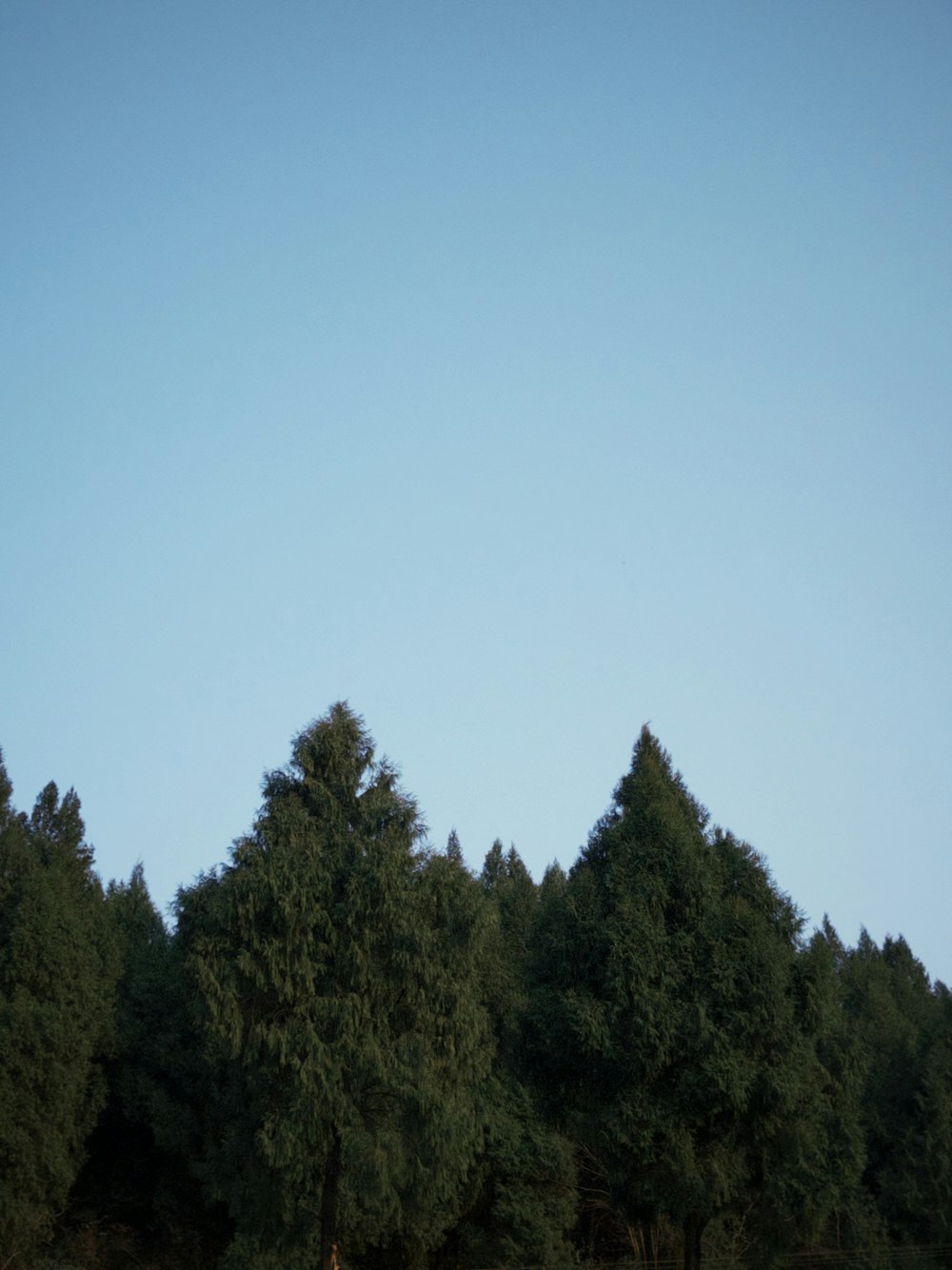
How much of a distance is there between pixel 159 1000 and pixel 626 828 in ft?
77.8

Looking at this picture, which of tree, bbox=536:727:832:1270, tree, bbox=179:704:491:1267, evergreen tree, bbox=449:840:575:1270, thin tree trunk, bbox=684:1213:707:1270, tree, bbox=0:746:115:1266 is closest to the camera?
tree, bbox=179:704:491:1267

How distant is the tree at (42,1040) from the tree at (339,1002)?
13162 mm

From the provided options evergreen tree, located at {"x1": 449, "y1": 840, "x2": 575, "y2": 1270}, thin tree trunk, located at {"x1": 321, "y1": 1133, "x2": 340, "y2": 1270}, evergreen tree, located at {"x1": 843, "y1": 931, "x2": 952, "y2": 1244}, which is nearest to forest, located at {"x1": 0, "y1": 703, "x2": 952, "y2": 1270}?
thin tree trunk, located at {"x1": 321, "y1": 1133, "x2": 340, "y2": 1270}

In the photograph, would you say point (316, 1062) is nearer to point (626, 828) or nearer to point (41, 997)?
point (626, 828)

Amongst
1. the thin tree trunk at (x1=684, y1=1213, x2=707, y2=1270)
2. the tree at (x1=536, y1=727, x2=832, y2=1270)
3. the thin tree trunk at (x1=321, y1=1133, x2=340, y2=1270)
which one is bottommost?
the thin tree trunk at (x1=684, y1=1213, x2=707, y2=1270)

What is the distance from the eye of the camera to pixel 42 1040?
41156mm

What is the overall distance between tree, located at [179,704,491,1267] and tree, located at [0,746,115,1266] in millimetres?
13162

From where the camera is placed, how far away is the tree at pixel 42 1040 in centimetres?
3991

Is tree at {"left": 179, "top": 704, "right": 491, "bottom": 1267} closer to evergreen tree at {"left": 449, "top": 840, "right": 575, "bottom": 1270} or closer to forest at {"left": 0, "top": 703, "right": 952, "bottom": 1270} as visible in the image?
forest at {"left": 0, "top": 703, "right": 952, "bottom": 1270}

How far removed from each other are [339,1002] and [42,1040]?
18.9 metres

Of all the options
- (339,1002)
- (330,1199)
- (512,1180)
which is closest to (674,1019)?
(339,1002)

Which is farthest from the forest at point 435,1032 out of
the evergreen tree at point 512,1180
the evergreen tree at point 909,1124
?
the evergreen tree at point 909,1124

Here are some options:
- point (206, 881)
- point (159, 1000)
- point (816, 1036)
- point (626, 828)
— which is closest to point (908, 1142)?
point (816, 1036)

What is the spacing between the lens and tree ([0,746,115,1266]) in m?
39.9
